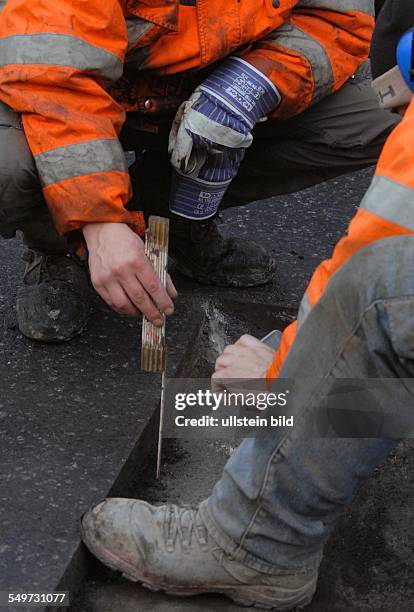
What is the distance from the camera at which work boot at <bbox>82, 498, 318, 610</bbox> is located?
1829 millimetres

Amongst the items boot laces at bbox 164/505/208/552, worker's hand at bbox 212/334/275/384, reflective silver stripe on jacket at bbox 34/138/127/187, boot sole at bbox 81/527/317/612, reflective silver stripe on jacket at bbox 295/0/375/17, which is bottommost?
boot sole at bbox 81/527/317/612

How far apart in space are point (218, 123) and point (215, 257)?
2.21ft

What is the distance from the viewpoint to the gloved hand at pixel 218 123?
2389mm

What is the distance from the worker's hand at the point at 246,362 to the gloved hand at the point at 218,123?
80 centimetres

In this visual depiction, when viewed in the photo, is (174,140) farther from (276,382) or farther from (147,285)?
(276,382)

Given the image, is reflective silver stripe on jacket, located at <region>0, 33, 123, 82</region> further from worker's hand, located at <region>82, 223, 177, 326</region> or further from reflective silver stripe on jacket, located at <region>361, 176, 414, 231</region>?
reflective silver stripe on jacket, located at <region>361, 176, 414, 231</region>

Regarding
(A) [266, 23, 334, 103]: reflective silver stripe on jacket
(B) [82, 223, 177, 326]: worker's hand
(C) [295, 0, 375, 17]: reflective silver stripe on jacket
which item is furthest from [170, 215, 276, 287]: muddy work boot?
(B) [82, 223, 177, 326]: worker's hand

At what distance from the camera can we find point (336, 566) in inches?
79.9

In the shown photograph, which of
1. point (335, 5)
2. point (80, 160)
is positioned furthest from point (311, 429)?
point (335, 5)

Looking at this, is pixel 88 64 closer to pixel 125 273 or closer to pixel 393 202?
pixel 125 273

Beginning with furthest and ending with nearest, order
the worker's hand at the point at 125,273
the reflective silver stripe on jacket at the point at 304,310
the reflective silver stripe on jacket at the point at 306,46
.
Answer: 1. the reflective silver stripe on jacket at the point at 306,46
2. the worker's hand at the point at 125,273
3. the reflective silver stripe on jacket at the point at 304,310

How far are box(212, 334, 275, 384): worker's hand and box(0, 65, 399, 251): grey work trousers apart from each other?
3.13 feet

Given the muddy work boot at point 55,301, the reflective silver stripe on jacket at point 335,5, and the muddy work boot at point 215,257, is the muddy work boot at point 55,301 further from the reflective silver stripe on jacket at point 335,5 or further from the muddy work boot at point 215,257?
the reflective silver stripe on jacket at point 335,5

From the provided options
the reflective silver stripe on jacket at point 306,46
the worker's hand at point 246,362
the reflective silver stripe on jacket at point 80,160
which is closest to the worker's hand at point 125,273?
the reflective silver stripe on jacket at point 80,160
